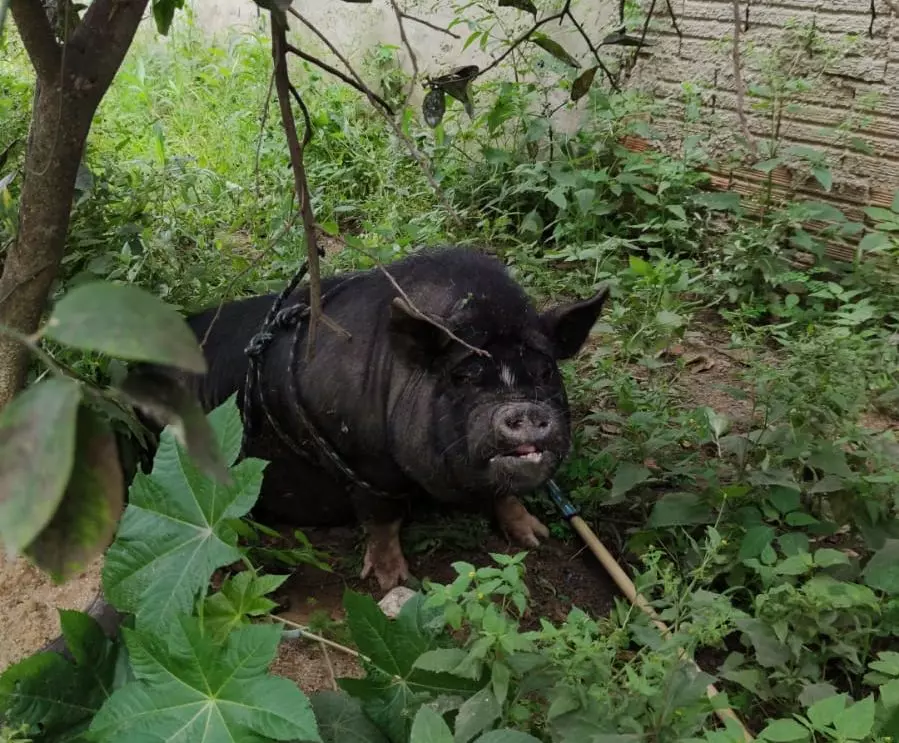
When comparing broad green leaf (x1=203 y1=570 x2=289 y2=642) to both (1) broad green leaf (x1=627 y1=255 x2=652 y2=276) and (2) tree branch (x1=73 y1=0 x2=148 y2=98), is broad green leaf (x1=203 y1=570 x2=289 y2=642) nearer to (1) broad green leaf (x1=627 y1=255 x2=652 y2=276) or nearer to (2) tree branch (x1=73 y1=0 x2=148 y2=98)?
(2) tree branch (x1=73 y1=0 x2=148 y2=98)

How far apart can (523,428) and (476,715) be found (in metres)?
1.09

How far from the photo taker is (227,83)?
7.20m

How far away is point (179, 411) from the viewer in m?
0.78

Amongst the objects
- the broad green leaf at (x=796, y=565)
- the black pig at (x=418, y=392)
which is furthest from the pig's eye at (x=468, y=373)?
the broad green leaf at (x=796, y=565)

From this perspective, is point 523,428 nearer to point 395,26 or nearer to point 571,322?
point 571,322

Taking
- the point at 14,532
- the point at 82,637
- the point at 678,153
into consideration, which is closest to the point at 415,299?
the point at 82,637

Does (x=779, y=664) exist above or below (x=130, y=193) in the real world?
below

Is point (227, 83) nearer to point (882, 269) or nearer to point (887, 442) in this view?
point (882, 269)

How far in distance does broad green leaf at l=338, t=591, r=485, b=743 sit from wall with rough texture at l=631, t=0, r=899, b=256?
2948 mm

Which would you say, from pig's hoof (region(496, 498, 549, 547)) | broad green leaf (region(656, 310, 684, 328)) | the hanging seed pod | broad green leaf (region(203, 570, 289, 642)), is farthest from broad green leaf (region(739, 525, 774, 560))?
the hanging seed pod

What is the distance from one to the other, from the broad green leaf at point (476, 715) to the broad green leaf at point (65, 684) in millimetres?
708

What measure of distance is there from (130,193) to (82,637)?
2463 millimetres

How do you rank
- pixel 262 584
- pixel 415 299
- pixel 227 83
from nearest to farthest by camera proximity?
pixel 262 584, pixel 415 299, pixel 227 83

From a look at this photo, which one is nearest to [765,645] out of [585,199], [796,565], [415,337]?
[796,565]
